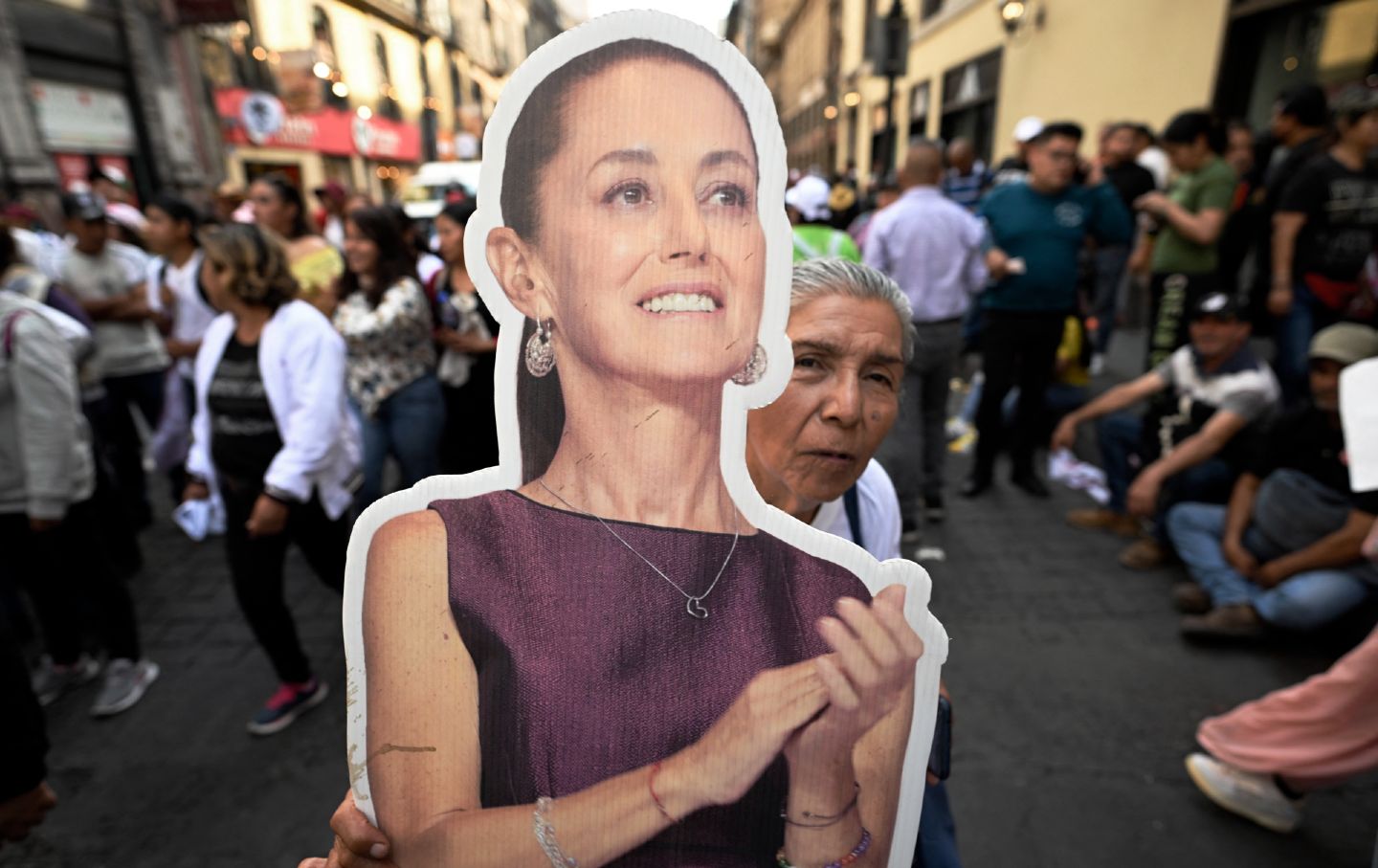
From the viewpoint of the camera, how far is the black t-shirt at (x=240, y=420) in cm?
223

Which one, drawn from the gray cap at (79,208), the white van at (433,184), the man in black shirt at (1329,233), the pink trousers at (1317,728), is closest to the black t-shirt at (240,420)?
the gray cap at (79,208)

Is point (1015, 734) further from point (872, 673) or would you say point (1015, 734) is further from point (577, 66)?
point (577, 66)

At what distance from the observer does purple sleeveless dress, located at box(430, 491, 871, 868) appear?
820mm

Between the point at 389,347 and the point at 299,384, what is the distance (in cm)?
73

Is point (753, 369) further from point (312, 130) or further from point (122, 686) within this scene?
point (312, 130)

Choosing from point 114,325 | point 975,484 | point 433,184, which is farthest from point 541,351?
point 433,184

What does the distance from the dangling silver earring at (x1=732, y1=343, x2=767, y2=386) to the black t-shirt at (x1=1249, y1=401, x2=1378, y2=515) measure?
9.59 ft

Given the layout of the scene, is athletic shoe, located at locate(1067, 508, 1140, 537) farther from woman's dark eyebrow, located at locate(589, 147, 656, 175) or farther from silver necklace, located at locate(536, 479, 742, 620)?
woman's dark eyebrow, located at locate(589, 147, 656, 175)

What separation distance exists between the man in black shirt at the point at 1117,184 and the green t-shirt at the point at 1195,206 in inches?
11.9

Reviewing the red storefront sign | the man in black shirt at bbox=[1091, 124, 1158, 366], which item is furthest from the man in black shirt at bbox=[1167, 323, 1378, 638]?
the red storefront sign

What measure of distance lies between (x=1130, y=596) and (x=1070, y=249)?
69.9 inches

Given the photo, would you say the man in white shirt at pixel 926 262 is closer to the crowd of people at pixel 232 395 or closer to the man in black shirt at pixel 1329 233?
the man in black shirt at pixel 1329 233

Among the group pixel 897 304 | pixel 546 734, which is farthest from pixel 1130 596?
pixel 546 734

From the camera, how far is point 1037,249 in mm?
3732
